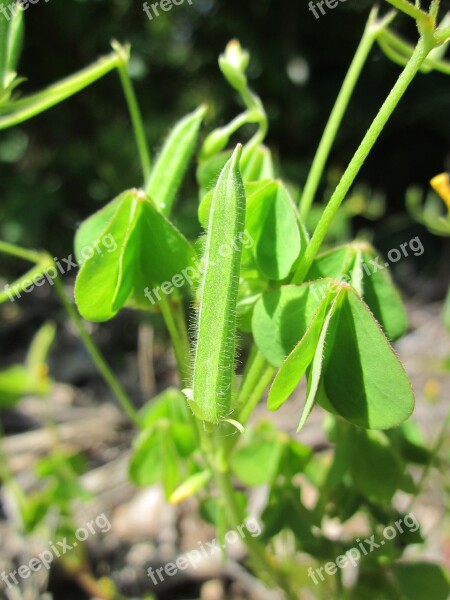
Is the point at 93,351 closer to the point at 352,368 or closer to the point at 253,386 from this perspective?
the point at 253,386

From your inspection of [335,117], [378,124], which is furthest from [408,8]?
[335,117]

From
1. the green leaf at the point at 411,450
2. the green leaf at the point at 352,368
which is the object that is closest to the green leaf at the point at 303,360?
the green leaf at the point at 352,368

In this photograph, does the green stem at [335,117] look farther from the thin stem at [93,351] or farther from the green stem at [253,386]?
the thin stem at [93,351]

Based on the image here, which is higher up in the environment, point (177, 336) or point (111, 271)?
point (111, 271)

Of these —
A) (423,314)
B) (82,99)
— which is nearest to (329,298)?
(423,314)

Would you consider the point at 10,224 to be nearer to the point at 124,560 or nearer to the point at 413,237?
the point at 124,560
